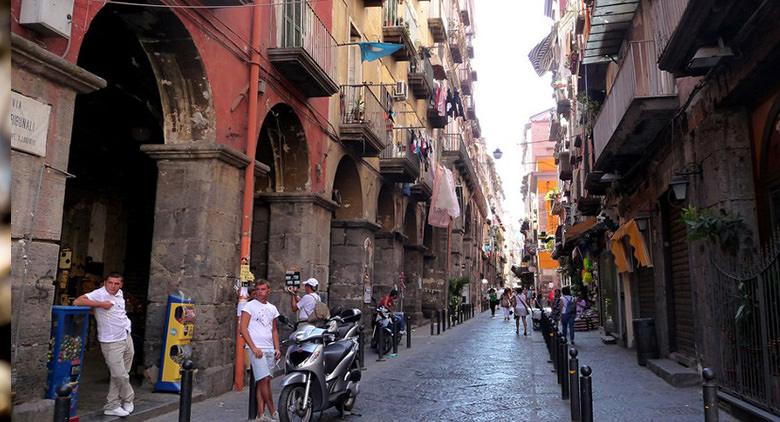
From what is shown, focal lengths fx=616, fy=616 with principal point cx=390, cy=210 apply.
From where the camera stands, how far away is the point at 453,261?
35.4 metres

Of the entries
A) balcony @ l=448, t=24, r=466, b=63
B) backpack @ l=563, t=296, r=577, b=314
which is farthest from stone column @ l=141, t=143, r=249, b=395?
balcony @ l=448, t=24, r=466, b=63

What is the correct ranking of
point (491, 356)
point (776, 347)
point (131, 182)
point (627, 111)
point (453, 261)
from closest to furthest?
point (776, 347)
point (627, 111)
point (131, 182)
point (491, 356)
point (453, 261)

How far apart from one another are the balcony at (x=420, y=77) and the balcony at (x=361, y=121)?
7.47 m

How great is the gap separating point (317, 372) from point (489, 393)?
11.5ft

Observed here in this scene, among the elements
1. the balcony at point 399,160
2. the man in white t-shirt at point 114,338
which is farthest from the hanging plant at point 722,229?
the balcony at point 399,160

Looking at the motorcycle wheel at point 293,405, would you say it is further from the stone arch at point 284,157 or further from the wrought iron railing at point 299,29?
the stone arch at point 284,157

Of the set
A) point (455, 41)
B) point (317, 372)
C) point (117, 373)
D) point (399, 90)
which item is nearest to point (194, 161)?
point (117, 373)

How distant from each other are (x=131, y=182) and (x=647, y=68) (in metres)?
10.1

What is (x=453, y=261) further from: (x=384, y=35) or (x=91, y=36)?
(x=91, y=36)

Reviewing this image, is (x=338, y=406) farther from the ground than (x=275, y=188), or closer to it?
closer to it

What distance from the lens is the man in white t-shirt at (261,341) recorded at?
679cm

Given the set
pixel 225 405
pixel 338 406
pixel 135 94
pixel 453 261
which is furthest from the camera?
pixel 453 261

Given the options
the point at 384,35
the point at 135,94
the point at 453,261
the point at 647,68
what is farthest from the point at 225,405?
the point at 453,261

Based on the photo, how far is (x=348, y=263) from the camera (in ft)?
52.0
